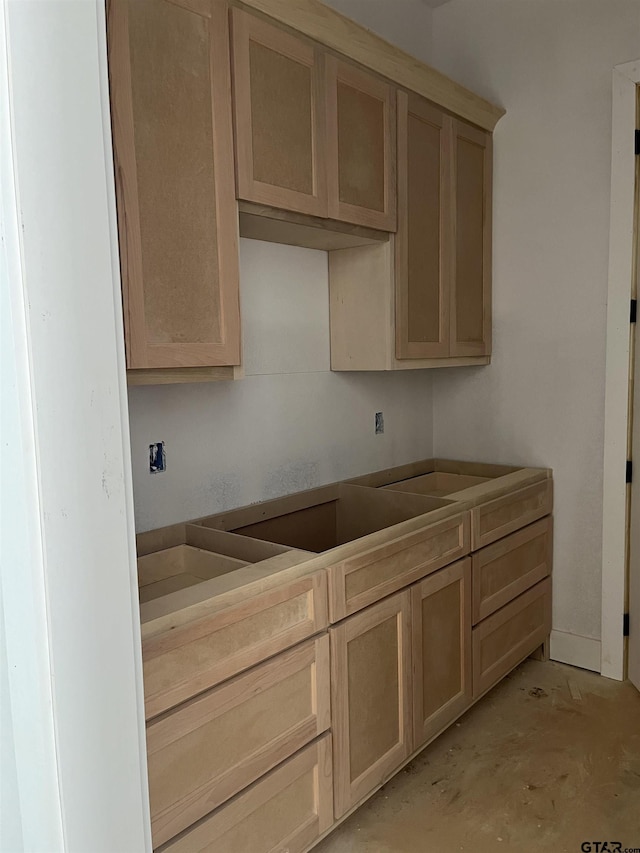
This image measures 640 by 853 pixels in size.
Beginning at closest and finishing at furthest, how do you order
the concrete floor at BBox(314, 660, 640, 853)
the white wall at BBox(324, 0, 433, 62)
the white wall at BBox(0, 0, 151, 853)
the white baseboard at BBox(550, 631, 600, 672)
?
the white wall at BBox(0, 0, 151, 853)
the concrete floor at BBox(314, 660, 640, 853)
the white wall at BBox(324, 0, 433, 62)
the white baseboard at BBox(550, 631, 600, 672)

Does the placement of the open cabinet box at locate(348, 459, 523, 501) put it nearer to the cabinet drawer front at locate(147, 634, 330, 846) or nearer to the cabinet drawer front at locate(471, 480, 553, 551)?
the cabinet drawer front at locate(471, 480, 553, 551)

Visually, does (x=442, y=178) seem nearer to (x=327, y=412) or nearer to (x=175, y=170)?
(x=327, y=412)

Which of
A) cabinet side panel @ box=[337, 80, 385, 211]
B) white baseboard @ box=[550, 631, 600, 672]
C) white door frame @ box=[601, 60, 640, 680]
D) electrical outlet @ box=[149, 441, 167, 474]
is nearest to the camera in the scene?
electrical outlet @ box=[149, 441, 167, 474]

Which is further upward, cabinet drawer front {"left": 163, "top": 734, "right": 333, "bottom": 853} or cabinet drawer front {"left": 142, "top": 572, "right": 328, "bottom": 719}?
cabinet drawer front {"left": 142, "top": 572, "right": 328, "bottom": 719}

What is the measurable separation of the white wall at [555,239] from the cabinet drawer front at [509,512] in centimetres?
13

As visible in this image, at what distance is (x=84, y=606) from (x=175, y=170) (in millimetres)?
1120

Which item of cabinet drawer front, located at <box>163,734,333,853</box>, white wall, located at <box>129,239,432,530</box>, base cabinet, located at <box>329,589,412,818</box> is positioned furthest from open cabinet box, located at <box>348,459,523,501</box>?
cabinet drawer front, located at <box>163,734,333,853</box>

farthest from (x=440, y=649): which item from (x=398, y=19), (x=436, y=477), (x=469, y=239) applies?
(x=398, y=19)

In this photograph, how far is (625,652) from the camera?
286 centimetres

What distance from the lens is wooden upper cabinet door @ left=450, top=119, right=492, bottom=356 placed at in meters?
2.80

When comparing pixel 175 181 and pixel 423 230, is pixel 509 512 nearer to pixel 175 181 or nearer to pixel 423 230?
pixel 423 230

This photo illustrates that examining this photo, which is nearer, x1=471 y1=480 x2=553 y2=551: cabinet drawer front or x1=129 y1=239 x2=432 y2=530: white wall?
x1=129 y1=239 x2=432 y2=530: white wall

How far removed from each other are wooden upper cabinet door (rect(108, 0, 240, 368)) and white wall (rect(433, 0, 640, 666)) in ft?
5.41

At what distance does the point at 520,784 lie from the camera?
2.18 m
